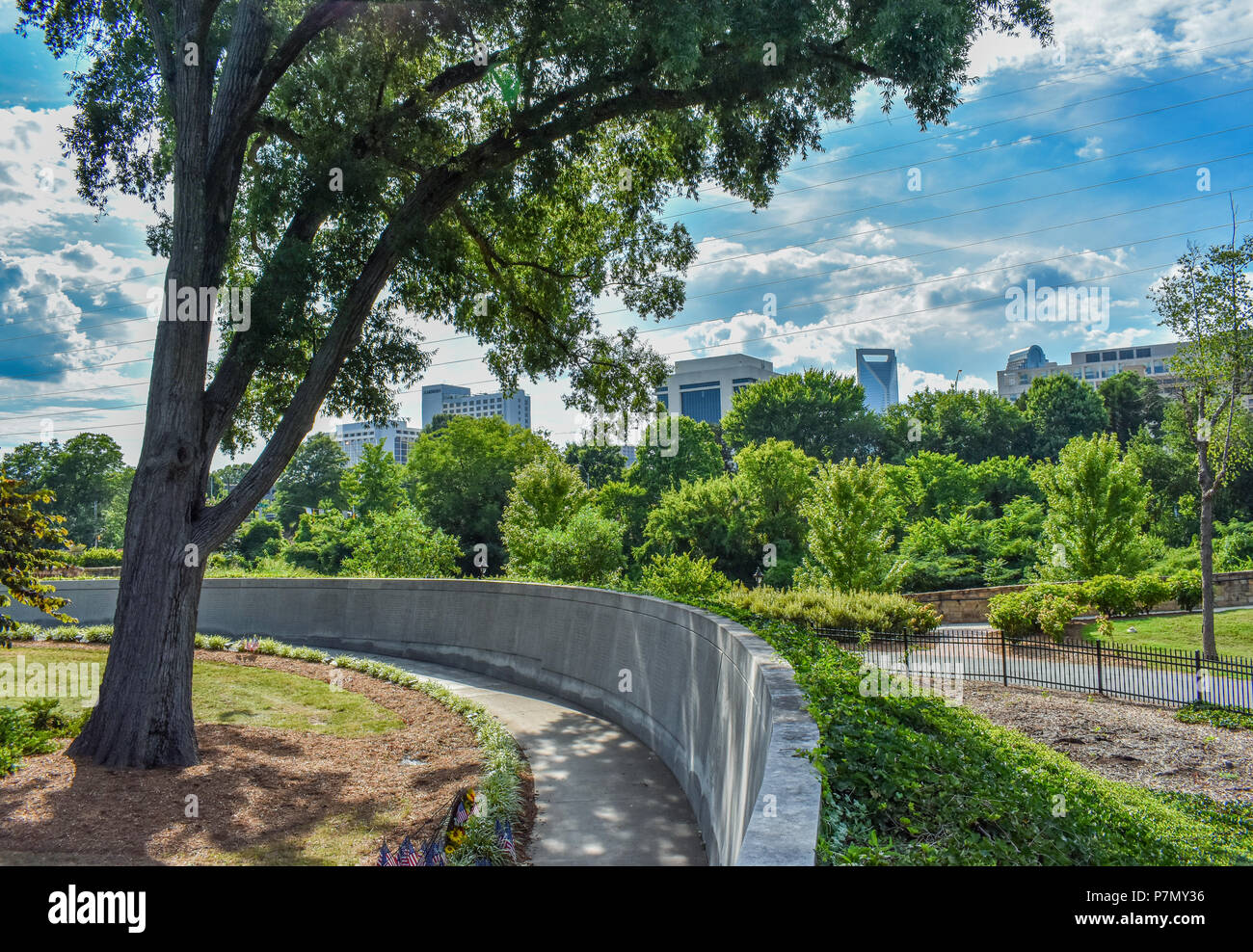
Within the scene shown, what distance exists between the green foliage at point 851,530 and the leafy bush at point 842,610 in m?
5.08

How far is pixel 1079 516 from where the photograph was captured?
2802 centimetres

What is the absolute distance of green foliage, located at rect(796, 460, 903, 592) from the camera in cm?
2630

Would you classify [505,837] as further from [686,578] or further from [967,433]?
[967,433]

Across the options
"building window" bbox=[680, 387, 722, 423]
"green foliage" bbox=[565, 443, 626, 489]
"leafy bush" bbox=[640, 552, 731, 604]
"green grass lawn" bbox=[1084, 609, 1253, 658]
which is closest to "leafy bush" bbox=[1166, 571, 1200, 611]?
"green grass lawn" bbox=[1084, 609, 1253, 658]

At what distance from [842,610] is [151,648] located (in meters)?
14.6

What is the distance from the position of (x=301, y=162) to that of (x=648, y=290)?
6560 millimetres

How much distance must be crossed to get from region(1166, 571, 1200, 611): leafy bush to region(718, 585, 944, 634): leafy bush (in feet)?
28.6

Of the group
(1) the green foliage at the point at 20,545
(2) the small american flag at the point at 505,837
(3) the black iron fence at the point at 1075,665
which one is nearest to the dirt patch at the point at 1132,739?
(3) the black iron fence at the point at 1075,665

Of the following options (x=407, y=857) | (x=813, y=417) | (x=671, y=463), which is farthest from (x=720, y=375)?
(x=407, y=857)

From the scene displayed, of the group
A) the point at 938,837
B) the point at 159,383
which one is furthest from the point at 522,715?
the point at 938,837

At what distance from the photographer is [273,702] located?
43.1ft

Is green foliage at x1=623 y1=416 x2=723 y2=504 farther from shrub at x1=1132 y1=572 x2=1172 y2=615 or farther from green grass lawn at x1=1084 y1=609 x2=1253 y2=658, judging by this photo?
green grass lawn at x1=1084 y1=609 x2=1253 y2=658

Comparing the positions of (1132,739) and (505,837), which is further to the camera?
(1132,739)
